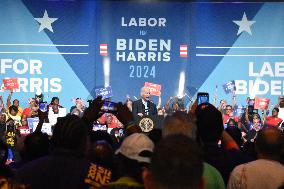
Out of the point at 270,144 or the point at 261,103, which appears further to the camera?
the point at 261,103

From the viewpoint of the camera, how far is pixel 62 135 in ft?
9.93

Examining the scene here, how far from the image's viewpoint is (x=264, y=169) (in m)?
3.71

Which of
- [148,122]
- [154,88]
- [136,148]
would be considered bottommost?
[148,122]

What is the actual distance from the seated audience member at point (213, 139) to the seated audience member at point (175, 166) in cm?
194

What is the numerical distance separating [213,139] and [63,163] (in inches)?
45.6

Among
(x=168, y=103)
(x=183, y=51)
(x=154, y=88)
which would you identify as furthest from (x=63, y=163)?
(x=183, y=51)

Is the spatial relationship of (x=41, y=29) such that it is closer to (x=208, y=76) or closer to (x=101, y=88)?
(x=101, y=88)

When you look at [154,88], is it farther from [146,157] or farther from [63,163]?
[146,157]

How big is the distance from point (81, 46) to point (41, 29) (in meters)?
1.22

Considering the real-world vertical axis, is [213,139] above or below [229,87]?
below

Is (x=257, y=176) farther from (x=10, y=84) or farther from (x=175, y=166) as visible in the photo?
(x=10, y=84)

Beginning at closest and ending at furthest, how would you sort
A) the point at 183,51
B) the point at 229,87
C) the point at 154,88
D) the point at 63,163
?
the point at 63,163
the point at 229,87
the point at 154,88
the point at 183,51

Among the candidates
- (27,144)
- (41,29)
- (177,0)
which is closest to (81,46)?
(41,29)

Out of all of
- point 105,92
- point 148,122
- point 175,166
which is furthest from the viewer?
point 105,92
